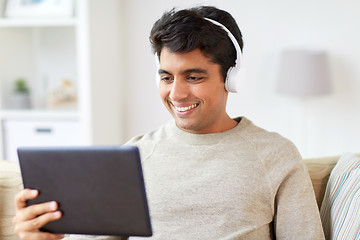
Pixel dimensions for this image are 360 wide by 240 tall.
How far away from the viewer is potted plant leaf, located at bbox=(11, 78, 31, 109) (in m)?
3.21

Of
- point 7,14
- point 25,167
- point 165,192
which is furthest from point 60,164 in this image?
point 7,14

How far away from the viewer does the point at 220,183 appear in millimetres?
1497

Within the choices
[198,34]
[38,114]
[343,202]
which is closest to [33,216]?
[198,34]

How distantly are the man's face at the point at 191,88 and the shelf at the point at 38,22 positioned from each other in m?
1.62

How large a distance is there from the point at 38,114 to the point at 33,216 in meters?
1.96

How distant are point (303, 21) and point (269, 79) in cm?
38

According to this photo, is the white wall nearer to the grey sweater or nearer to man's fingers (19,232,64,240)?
the grey sweater

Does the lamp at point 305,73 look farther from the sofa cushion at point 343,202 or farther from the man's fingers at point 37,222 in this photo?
the man's fingers at point 37,222

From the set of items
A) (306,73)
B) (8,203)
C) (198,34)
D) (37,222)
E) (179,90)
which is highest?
(198,34)

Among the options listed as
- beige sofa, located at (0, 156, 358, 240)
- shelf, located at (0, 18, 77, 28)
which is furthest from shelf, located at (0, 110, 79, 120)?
beige sofa, located at (0, 156, 358, 240)

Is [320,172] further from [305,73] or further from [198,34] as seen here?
[305,73]

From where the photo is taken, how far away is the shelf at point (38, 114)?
121 inches

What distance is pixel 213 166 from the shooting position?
1.53 m

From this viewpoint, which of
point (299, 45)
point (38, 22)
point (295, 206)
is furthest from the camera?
point (299, 45)
